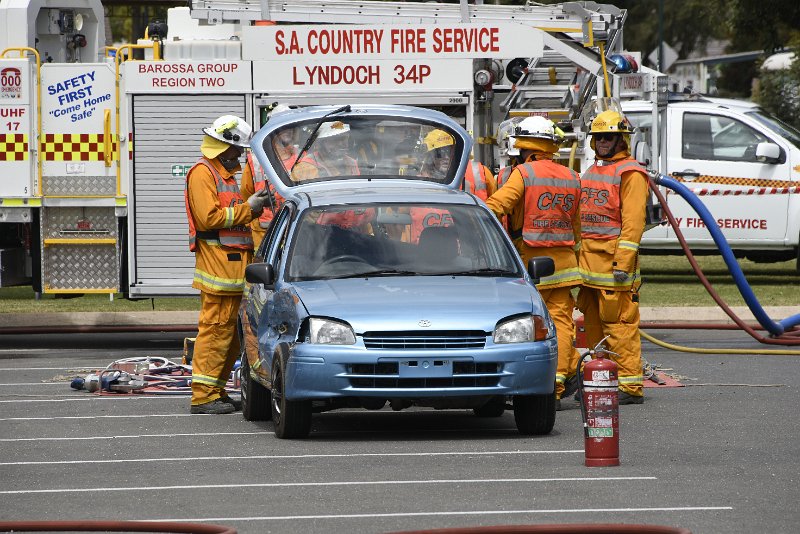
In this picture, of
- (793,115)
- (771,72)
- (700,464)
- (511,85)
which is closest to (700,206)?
(511,85)

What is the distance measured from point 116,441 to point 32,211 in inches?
211

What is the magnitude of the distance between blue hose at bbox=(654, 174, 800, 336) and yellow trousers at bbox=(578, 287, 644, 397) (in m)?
2.14

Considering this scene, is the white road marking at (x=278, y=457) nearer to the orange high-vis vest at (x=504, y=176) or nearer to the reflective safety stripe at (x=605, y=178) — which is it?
the reflective safety stripe at (x=605, y=178)

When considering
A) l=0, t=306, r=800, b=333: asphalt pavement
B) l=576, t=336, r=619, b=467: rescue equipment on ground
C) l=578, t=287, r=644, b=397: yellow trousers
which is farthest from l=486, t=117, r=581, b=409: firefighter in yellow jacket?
l=0, t=306, r=800, b=333: asphalt pavement

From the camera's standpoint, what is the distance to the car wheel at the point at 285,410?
381 inches

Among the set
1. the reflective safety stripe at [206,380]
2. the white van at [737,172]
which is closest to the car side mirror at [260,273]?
the reflective safety stripe at [206,380]

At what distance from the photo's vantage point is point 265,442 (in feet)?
32.2

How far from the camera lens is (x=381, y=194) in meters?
10.8

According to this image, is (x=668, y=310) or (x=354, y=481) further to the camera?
(x=668, y=310)

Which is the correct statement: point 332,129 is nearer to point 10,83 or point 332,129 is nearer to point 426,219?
point 426,219

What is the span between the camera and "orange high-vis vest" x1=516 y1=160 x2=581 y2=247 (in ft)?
37.1

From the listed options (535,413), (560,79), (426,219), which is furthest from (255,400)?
(560,79)

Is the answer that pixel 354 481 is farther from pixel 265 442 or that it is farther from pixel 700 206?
pixel 700 206

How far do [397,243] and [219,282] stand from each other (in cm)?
142
